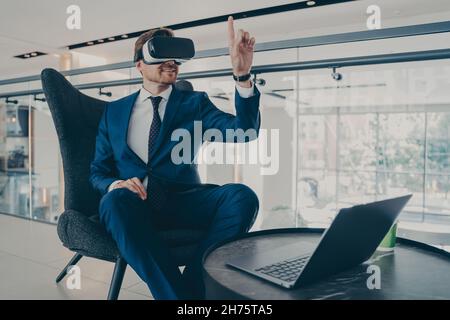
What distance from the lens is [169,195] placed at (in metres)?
1.35

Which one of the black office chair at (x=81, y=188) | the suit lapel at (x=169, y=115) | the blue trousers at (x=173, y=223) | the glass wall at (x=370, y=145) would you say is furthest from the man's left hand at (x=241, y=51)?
the glass wall at (x=370, y=145)

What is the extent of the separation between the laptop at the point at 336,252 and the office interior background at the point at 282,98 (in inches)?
2.2

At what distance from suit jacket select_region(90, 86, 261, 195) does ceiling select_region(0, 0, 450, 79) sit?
570 centimetres

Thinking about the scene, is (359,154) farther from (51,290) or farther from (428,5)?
(51,290)

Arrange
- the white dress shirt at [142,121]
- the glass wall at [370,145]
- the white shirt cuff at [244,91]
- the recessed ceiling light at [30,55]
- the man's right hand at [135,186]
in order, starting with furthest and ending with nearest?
the glass wall at [370,145]
the recessed ceiling light at [30,55]
the white dress shirt at [142,121]
the white shirt cuff at [244,91]
the man's right hand at [135,186]

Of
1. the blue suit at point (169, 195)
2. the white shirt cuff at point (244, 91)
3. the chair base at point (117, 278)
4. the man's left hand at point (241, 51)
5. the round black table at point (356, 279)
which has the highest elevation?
the man's left hand at point (241, 51)

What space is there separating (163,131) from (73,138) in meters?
0.37

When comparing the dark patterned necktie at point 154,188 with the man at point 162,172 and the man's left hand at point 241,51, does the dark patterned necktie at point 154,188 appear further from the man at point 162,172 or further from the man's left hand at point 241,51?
the man's left hand at point 241,51

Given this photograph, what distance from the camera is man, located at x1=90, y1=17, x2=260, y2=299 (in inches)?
42.8

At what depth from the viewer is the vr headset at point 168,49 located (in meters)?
1.32

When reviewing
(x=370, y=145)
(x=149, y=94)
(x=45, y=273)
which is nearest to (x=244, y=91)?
(x=149, y=94)

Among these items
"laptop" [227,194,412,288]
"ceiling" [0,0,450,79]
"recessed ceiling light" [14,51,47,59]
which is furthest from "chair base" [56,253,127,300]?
"recessed ceiling light" [14,51,47,59]

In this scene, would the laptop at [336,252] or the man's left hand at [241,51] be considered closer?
the laptop at [336,252]
